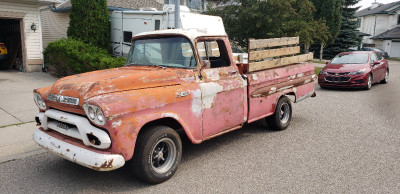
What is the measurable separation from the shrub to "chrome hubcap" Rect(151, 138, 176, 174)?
26.9 feet

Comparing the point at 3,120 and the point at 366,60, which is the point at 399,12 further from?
the point at 3,120

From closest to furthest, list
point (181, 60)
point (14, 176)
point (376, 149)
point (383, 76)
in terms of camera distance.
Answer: point (14, 176) → point (181, 60) → point (376, 149) → point (383, 76)

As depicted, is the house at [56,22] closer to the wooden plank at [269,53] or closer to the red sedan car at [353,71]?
the red sedan car at [353,71]

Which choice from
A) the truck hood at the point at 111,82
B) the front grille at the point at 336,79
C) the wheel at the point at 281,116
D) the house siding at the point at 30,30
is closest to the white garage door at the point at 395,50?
the front grille at the point at 336,79

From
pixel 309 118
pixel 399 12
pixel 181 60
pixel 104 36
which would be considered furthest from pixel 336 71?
pixel 399 12

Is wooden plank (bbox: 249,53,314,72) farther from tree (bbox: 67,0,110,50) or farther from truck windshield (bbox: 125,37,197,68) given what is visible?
tree (bbox: 67,0,110,50)

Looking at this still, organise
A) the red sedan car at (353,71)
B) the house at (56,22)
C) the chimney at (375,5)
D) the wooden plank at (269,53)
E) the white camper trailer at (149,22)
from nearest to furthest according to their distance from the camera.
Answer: the wooden plank at (269,53)
the red sedan car at (353,71)
the white camper trailer at (149,22)
the house at (56,22)
the chimney at (375,5)

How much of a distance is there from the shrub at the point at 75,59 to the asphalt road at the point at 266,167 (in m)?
7.03

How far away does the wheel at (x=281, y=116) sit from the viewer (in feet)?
20.6

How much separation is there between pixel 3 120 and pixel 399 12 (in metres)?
56.3

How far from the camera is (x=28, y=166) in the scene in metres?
4.69

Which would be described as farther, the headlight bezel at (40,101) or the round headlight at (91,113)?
the headlight bezel at (40,101)

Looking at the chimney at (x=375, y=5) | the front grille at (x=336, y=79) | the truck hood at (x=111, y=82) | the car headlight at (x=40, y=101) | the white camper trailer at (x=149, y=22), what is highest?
the chimney at (x=375, y=5)

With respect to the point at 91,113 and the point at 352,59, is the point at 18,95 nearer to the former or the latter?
the point at 91,113
